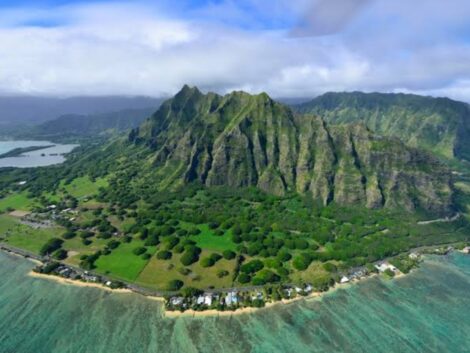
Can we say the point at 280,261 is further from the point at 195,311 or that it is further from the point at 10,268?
the point at 10,268

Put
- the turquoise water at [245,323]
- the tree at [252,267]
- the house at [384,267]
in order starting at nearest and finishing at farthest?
the turquoise water at [245,323]
the tree at [252,267]
the house at [384,267]

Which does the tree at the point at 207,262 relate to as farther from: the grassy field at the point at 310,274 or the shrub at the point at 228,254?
the grassy field at the point at 310,274

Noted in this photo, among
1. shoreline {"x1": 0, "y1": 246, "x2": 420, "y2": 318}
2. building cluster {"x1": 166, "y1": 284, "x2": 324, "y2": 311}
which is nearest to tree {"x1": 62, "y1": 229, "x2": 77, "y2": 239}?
shoreline {"x1": 0, "y1": 246, "x2": 420, "y2": 318}

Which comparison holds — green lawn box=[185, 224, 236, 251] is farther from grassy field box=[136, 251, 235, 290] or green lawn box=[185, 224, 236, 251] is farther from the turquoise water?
the turquoise water

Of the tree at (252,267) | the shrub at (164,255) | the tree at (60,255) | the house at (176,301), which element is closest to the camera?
the house at (176,301)

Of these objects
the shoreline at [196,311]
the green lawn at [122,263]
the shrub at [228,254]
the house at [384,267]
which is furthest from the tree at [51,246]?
the house at [384,267]

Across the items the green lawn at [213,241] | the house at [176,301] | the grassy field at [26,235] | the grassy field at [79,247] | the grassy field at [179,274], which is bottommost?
the grassy field at [26,235]

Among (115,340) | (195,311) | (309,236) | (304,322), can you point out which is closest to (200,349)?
(195,311)

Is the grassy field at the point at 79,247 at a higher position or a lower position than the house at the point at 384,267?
lower
